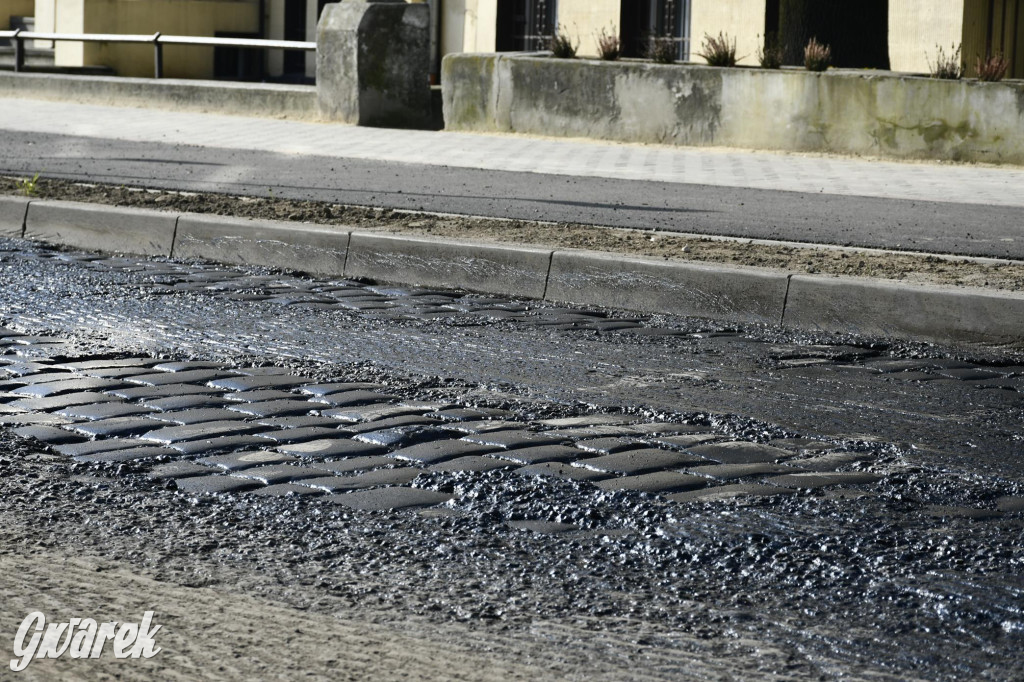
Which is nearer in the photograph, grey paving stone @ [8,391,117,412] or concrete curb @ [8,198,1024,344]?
grey paving stone @ [8,391,117,412]

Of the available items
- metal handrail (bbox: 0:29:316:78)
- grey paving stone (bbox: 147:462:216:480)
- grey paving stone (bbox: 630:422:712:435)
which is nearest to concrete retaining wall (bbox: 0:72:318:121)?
metal handrail (bbox: 0:29:316:78)

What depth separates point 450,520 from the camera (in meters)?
4.29

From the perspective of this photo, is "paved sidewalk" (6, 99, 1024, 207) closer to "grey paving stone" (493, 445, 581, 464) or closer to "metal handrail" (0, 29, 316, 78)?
"metal handrail" (0, 29, 316, 78)

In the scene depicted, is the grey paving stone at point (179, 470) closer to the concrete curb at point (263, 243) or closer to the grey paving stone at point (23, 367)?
the grey paving stone at point (23, 367)

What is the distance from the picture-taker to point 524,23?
2625 centimetres

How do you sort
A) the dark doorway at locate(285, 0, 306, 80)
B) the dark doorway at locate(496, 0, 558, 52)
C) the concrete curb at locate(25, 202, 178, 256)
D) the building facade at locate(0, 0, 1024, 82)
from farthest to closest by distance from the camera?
the dark doorway at locate(285, 0, 306, 80) → the dark doorway at locate(496, 0, 558, 52) → the building facade at locate(0, 0, 1024, 82) → the concrete curb at locate(25, 202, 178, 256)

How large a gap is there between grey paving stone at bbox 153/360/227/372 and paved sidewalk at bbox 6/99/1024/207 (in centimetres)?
737

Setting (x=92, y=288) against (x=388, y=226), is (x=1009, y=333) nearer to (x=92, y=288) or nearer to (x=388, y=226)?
(x=388, y=226)

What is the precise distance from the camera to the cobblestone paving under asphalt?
469cm

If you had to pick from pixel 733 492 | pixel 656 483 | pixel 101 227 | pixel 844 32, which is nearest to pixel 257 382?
pixel 656 483

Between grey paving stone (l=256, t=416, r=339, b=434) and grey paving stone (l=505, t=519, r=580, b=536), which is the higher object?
grey paving stone (l=256, t=416, r=339, b=434)

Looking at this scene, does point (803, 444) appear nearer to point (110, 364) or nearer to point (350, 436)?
point (350, 436)

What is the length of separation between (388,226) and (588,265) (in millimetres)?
1780

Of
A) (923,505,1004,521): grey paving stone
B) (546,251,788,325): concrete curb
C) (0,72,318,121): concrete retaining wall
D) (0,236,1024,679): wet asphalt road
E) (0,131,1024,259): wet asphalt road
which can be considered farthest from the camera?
(0,72,318,121): concrete retaining wall
